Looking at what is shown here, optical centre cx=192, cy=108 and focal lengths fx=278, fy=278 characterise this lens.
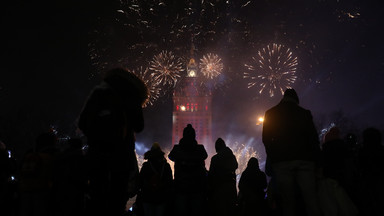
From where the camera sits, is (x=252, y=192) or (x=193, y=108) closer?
(x=252, y=192)

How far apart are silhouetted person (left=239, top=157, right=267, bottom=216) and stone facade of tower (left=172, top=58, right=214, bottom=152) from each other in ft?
252

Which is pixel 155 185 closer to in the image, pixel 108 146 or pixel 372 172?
pixel 108 146

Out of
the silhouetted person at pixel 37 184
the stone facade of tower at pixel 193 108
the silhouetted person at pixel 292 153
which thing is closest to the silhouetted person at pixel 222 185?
the silhouetted person at pixel 292 153

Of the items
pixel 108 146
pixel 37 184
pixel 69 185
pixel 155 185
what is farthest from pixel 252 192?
pixel 37 184

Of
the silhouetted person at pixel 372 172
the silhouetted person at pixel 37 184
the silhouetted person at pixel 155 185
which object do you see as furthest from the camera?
the silhouetted person at pixel 155 185

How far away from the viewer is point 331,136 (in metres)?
5.80

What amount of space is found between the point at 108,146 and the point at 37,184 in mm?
2709

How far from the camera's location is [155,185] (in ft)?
19.8

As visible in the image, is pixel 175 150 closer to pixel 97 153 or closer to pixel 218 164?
pixel 218 164

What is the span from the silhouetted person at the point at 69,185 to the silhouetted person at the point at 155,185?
4.64 feet

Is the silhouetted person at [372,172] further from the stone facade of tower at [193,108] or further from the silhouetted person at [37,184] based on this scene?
the stone facade of tower at [193,108]

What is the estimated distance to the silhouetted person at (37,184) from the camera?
194 inches

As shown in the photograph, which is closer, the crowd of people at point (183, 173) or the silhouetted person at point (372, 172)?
the crowd of people at point (183, 173)

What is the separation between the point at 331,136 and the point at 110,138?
463 cm
